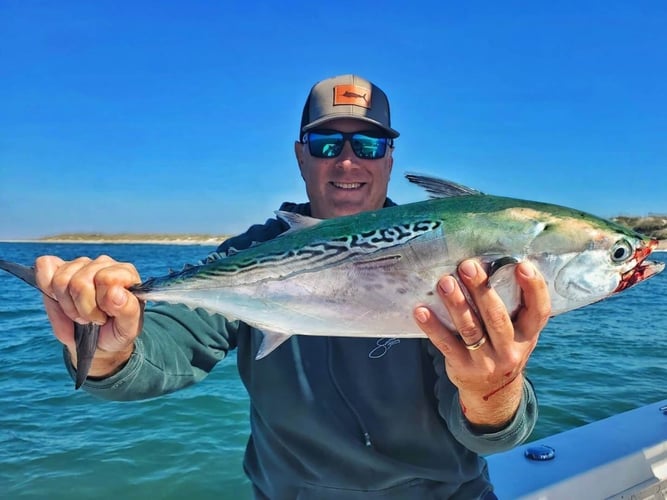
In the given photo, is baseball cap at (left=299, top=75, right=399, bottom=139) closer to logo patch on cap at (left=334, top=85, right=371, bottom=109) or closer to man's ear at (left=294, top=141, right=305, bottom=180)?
logo patch on cap at (left=334, top=85, right=371, bottom=109)

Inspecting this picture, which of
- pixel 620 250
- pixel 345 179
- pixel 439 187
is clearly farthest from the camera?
pixel 345 179

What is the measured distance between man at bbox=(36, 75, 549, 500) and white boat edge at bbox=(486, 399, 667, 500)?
1.07m

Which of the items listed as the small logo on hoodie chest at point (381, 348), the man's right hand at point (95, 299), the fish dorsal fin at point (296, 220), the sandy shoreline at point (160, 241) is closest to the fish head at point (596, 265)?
the small logo on hoodie chest at point (381, 348)

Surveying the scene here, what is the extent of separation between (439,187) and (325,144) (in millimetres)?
1095

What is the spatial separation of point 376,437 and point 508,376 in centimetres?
65

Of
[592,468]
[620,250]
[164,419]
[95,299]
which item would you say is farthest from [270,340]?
[164,419]

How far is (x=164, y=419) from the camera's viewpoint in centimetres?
750

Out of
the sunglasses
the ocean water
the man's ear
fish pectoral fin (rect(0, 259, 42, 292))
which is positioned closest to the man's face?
the sunglasses

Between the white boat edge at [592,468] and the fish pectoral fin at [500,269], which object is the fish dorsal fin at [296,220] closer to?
the fish pectoral fin at [500,269]

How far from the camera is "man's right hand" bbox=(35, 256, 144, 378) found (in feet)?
6.14

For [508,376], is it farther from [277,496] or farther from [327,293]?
[277,496]

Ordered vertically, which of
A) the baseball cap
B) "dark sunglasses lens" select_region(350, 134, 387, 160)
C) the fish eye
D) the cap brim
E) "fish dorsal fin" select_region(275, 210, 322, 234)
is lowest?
the fish eye

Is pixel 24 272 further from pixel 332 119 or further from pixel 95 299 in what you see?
pixel 332 119

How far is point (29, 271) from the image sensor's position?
1.94 meters
